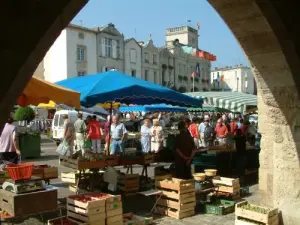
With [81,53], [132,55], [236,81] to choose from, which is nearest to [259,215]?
[81,53]

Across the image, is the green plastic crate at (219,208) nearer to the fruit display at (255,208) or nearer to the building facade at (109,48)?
the fruit display at (255,208)

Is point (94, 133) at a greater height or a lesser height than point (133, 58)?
lesser

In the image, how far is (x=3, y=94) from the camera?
4.40 feet

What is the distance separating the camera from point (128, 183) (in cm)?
702

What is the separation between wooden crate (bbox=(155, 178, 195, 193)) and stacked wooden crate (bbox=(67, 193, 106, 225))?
4.57ft

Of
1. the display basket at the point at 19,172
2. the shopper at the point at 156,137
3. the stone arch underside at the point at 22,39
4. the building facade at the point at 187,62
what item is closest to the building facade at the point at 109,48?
the building facade at the point at 187,62

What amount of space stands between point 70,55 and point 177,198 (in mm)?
32260

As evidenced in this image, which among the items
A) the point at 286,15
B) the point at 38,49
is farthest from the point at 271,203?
the point at 38,49

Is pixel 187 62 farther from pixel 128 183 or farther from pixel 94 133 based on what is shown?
pixel 128 183

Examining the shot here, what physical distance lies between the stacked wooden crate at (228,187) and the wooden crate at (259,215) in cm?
232

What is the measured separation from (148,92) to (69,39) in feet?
101

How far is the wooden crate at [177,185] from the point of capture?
242 inches

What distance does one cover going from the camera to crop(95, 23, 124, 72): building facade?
131 feet

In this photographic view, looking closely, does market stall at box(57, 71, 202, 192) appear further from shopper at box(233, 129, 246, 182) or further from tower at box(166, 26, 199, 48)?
tower at box(166, 26, 199, 48)
